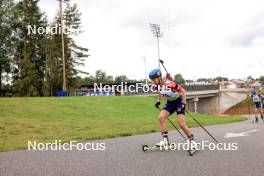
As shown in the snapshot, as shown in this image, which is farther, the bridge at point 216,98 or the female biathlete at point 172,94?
the bridge at point 216,98

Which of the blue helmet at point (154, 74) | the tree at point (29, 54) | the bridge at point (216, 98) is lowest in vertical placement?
the bridge at point (216, 98)

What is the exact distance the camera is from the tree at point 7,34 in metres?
62.6

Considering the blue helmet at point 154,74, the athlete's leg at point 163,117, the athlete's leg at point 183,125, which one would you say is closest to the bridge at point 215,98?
the athlete's leg at point 163,117

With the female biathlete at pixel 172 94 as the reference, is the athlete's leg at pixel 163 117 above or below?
below

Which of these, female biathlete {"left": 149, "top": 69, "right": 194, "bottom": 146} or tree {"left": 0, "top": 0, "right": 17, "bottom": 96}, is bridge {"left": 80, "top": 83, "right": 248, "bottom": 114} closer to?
tree {"left": 0, "top": 0, "right": 17, "bottom": 96}

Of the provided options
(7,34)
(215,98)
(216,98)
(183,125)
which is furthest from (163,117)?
(215,98)

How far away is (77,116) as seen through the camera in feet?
82.1

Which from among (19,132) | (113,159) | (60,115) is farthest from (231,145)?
(60,115)

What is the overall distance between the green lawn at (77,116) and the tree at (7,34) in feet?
107

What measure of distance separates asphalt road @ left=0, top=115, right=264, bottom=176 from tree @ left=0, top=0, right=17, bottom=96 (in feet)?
189

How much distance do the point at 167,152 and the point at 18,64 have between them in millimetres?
58545

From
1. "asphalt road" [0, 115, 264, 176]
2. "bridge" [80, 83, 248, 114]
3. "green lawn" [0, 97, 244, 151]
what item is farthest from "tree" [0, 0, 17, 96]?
"asphalt road" [0, 115, 264, 176]

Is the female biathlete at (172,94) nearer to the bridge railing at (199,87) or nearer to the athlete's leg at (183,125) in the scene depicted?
the athlete's leg at (183,125)

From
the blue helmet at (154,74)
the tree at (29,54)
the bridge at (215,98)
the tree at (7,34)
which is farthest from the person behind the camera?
the bridge at (215,98)
